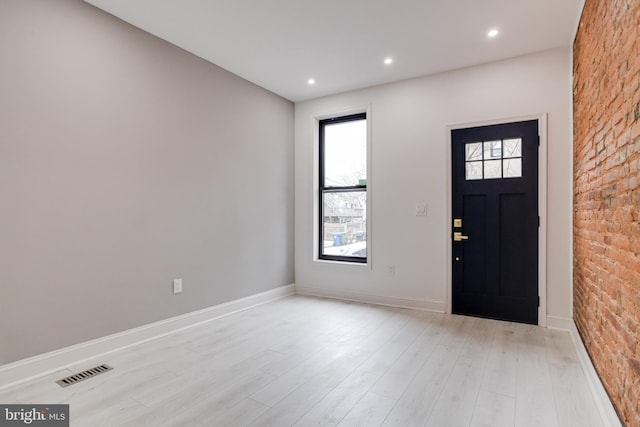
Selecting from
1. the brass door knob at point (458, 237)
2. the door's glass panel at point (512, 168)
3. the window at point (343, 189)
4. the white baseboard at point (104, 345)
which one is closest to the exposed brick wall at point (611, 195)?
the door's glass panel at point (512, 168)

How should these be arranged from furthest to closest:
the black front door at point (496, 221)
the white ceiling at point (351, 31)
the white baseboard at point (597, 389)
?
the black front door at point (496, 221) → the white ceiling at point (351, 31) → the white baseboard at point (597, 389)

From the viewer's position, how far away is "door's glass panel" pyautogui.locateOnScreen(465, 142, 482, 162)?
3.70 meters

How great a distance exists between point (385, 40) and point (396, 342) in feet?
9.14

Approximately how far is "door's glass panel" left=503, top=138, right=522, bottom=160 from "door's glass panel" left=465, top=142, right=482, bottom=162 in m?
0.24

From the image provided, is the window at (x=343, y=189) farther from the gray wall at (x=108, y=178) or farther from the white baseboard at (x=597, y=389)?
the white baseboard at (x=597, y=389)

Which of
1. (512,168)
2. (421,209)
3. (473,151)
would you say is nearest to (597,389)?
(512,168)

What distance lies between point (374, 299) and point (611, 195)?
284cm

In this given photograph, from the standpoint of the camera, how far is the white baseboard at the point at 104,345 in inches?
88.8

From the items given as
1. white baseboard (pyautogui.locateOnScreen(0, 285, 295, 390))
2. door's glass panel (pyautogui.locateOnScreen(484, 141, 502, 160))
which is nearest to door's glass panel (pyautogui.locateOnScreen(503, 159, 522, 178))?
door's glass panel (pyautogui.locateOnScreen(484, 141, 502, 160))

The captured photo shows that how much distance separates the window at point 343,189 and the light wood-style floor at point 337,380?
145 cm

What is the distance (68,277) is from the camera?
8.33 ft

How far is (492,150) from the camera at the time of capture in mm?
3631

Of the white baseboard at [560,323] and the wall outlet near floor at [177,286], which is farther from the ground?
the wall outlet near floor at [177,286]

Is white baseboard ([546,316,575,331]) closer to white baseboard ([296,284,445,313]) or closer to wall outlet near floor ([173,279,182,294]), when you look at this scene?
white baseboard ([296,284,445,313])
